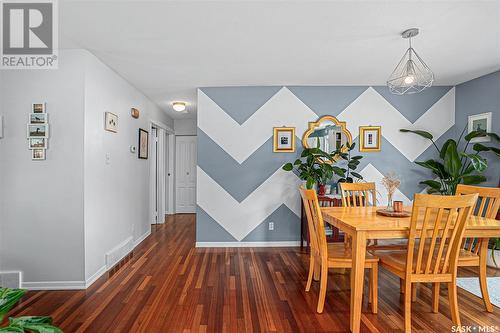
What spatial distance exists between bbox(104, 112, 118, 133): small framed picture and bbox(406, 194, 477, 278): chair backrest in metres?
3.17

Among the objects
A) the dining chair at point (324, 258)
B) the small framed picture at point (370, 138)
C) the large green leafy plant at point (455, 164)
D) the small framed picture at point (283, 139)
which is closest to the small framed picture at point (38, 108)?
the dining chair at point (324, 258)

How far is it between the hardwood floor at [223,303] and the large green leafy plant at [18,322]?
45.3 inches

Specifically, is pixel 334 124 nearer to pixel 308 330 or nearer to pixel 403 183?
pixel 403 183

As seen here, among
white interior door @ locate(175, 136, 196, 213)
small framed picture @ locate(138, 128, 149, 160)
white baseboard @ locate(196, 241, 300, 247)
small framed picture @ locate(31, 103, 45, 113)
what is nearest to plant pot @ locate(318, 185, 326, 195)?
white baseboard @ locate(196, 241, 300, 247)

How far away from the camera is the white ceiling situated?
202 centimetres

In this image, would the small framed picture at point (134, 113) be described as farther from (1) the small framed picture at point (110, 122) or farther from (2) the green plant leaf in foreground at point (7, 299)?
(2) the green plant leaf in foreground at point (7, 299)

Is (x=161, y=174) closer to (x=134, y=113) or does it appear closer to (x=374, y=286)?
(x=134, y=113)

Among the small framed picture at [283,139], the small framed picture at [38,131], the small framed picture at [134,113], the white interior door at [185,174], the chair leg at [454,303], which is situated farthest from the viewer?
the white interior door at [185,174]

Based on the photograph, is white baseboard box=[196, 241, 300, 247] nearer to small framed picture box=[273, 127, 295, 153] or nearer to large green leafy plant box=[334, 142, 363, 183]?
large green leafy plant box=[334, 142, 363, 183]

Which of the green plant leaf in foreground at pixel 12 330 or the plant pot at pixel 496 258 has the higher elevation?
the green plant leaf in foreground at pixel 12 330

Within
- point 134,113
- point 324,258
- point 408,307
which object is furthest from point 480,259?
point 134,113

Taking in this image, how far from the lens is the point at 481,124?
11.8ft

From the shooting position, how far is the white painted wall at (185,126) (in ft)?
21.0

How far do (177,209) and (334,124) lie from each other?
432cm
